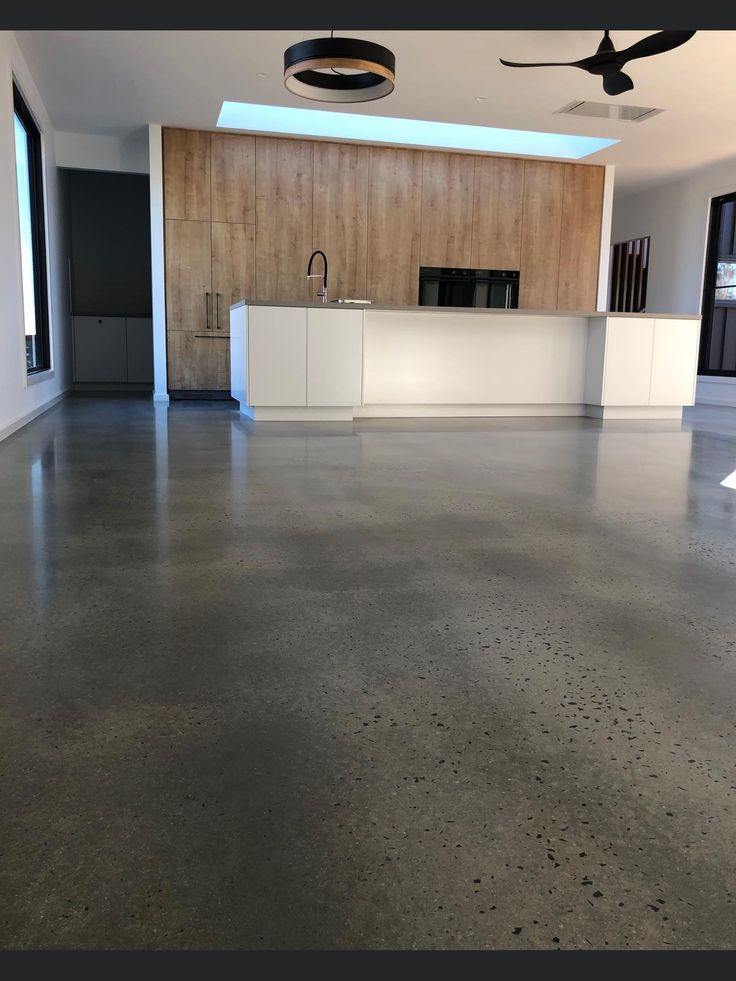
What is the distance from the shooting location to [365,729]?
4.01 feet

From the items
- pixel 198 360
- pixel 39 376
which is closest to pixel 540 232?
pixel 198 360

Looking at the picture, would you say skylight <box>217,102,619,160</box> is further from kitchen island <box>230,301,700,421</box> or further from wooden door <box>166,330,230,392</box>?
kitchen island <box>230,301,700,421</box>

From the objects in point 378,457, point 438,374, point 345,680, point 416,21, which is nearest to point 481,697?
point 345,680

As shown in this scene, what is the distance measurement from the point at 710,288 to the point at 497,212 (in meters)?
3.21

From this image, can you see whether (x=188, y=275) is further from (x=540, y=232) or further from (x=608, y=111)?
(x=608, y=111)

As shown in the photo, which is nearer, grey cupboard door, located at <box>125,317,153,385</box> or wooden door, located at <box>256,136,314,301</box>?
wooden door, located at <box>256,136,314,301</box>

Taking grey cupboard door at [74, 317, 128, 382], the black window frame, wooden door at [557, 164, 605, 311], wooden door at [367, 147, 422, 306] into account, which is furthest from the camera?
grey cupboard door at [74, 317, 128, 382]

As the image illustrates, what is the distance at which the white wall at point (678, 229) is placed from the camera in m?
10.0

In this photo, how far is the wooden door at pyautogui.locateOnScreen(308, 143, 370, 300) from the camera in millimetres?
8680

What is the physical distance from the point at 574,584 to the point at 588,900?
1.24 metres

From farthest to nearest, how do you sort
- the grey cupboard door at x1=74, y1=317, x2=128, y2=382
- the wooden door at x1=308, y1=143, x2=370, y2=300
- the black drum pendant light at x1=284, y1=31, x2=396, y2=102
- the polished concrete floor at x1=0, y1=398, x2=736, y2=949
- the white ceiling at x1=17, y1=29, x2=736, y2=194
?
the grey cupboard door at x1=74, y1=317, x2=128, y2=382 → the wooden door at x1=308, y1=143, x2=370, y2=300 → the white ceiling at x1=17, y1=29, x2=736, y2=194 → the black drum pendant light at x1=284, y1=31, x2=396, y2=102 → the polished concrete floor at x1=0, y1=398, x2=736, y2=949

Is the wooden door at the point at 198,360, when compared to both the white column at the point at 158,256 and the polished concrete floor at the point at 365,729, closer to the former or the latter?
the white column at the point at 158,256

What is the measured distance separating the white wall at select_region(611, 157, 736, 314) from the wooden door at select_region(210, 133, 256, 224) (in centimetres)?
583

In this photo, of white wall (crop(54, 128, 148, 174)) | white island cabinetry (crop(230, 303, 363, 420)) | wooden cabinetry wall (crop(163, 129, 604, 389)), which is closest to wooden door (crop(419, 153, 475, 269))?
wooden cabinetry wall (crop(163, 129, 604, 389))
